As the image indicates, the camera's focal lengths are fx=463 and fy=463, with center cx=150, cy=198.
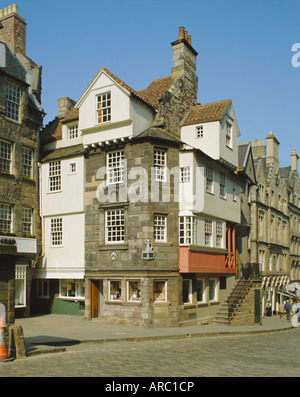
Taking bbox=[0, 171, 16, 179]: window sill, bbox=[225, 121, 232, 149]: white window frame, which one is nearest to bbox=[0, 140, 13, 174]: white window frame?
bbox=[0, 171, 16, 179]: window sill

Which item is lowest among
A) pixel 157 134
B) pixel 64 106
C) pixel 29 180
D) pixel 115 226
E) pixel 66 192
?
pixel 115 226

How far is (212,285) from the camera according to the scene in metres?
29.6

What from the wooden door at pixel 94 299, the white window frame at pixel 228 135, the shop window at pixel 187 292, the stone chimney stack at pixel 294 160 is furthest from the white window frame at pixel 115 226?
the stone chimney stack at pixel 294 160

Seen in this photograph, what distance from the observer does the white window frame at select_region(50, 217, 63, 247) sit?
90.8ft

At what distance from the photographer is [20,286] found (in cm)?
2628

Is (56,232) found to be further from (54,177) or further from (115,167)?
(115,167)

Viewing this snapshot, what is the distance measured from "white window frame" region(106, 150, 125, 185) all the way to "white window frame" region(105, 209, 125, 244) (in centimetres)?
169

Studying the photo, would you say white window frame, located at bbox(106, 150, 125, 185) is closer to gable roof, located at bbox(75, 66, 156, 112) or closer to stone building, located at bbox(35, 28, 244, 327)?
stone building, located at bbox(35, 28, 244, 327)

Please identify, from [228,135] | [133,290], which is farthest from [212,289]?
[228,135]

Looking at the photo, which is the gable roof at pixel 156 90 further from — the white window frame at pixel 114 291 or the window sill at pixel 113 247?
the white window frame at pixel 114 291

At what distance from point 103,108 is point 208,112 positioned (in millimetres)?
7143

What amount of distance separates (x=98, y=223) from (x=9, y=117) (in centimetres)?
788

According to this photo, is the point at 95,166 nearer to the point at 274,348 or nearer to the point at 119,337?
the point at 119,337
